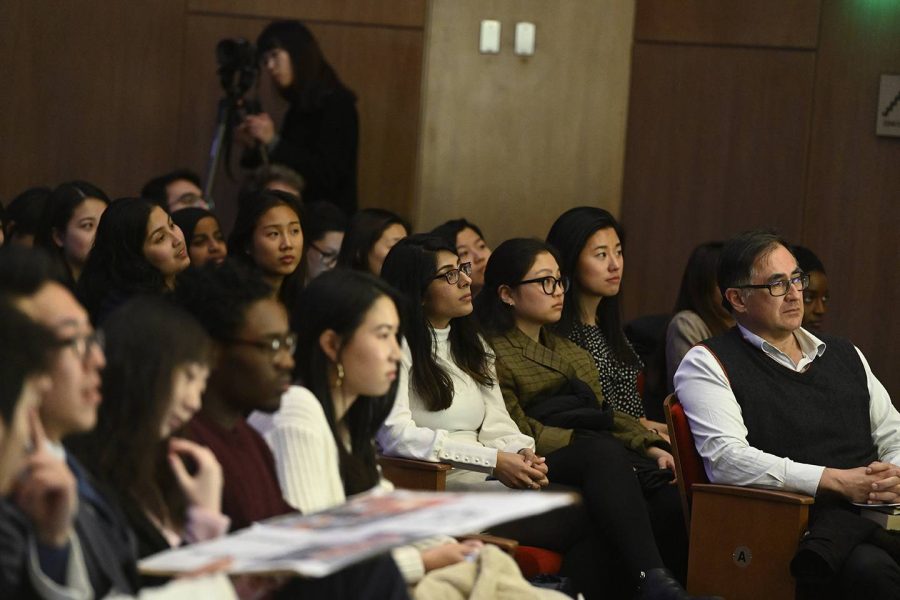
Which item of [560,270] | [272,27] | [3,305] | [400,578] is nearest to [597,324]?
[560,270]

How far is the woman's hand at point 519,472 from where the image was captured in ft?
12.2

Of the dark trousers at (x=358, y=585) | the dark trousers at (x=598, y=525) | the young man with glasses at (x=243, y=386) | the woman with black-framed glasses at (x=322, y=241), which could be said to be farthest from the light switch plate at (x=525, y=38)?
the dark trousers at (x=358, y=585)

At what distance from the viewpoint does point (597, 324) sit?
4656mm

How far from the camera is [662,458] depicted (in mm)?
4238

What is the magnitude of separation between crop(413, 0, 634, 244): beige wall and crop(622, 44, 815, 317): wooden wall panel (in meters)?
0.45

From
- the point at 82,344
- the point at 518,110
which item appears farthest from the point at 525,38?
the point at 82,344

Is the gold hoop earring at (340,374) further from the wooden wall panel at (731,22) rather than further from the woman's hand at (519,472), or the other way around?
the wooden wall panel at (731,22)

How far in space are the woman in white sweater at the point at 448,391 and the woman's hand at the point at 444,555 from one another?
2.70ft

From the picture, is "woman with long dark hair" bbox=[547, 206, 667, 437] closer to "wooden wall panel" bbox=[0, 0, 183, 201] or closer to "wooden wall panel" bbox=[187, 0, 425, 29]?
"wooden wall panel" bbox=[187, 0, 425, 29]

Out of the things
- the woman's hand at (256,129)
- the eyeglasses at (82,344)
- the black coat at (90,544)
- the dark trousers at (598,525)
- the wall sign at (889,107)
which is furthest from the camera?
the wall sign at (889,107)

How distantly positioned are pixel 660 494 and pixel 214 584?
2388 mm

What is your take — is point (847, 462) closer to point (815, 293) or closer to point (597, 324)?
point (597, 324)

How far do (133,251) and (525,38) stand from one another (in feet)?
8.55

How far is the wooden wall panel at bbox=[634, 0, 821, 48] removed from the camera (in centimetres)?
636
